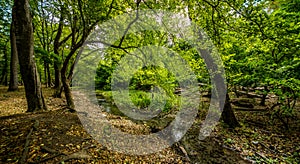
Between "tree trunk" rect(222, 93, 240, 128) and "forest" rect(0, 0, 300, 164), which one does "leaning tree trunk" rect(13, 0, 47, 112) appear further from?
"tree trunk" rect(222, 93, 240, 128)

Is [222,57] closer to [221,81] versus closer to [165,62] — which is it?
[221,81]

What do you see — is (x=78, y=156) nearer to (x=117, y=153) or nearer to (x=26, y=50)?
(x=117, y=153)

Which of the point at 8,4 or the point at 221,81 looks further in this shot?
the point at 8,4

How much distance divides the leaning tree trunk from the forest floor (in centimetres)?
63

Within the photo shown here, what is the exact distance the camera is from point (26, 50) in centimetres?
461

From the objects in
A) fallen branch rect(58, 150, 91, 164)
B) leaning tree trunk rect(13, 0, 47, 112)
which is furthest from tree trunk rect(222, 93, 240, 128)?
leaning tree trunk rect(13, 0, 47, 112)

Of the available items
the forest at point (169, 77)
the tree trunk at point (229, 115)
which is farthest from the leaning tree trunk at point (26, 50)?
the tree trunk at point (229, 115)

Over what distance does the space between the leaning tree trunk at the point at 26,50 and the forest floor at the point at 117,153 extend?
626mm

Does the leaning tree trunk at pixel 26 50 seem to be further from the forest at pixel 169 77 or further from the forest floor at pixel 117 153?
the forest floor at pixel 117 153

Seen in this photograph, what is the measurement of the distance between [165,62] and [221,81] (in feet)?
8.75

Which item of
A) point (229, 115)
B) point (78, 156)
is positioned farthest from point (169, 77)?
point (78, 156)

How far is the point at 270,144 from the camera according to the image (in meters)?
5.65

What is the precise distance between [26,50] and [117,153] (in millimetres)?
3810

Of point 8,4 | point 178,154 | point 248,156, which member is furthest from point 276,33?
point 8,4
